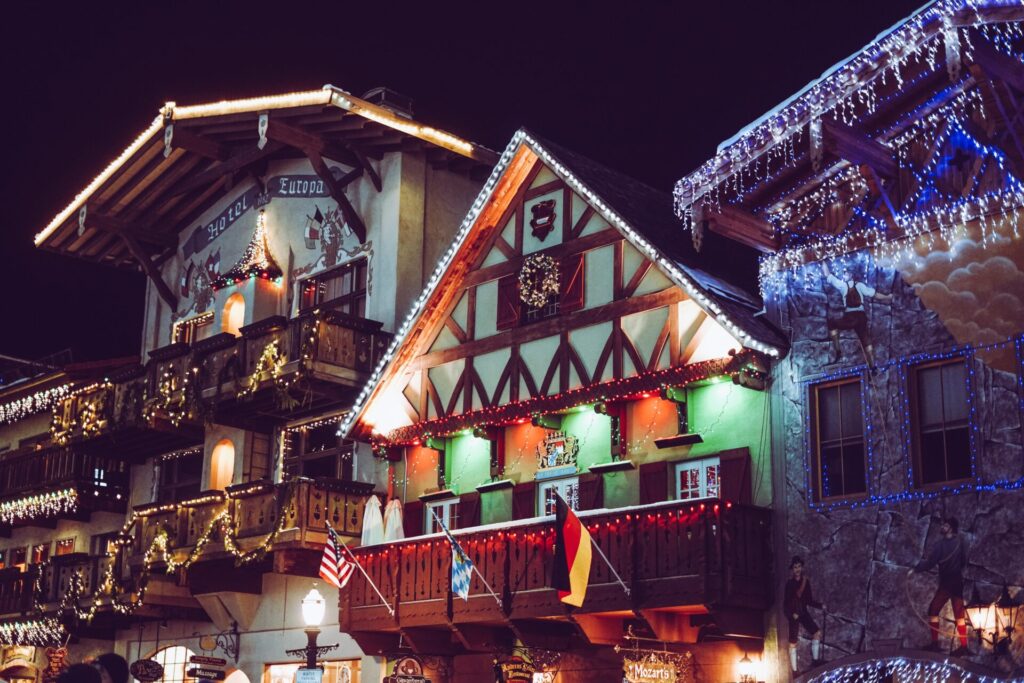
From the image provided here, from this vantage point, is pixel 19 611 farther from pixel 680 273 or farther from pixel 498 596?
pixel 680 273

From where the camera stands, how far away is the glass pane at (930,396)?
20.6 meters

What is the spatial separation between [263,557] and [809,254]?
12.5 meters

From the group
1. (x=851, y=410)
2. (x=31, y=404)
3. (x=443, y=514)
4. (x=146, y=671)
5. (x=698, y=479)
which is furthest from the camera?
(x=31, y=404)

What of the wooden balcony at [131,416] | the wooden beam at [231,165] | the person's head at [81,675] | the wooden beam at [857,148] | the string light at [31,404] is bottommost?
the person's head at [81,675]

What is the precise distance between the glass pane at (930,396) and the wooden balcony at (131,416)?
54.9 feet

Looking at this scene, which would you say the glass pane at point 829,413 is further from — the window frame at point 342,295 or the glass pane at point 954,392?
the window frame at point 342,295

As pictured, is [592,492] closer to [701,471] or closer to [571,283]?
[701,471]

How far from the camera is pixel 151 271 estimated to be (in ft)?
121

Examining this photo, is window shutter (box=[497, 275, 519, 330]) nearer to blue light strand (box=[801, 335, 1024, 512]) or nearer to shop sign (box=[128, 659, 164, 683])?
blue light strand (box=[801, 335, 1024, 512])

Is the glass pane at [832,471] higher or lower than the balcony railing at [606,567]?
higher

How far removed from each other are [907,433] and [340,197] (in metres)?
14.6

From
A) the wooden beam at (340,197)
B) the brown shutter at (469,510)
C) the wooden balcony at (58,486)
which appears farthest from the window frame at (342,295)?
the wooden balcony at (58,486)

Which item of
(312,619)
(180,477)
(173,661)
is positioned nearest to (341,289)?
(180,477)

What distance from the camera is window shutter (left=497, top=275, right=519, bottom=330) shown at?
2662cm
